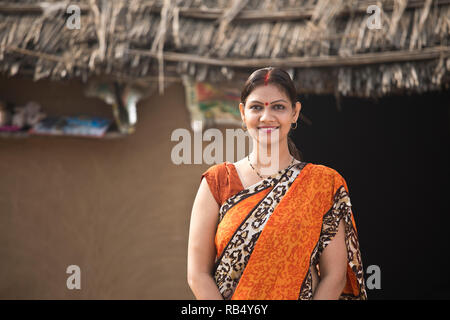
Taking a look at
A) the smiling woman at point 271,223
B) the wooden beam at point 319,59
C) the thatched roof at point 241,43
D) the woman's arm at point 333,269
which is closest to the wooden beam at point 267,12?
the thatched roof at point 241,43

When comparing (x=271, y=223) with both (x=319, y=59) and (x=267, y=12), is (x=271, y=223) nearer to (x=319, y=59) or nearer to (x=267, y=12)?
(x=319, y=59)

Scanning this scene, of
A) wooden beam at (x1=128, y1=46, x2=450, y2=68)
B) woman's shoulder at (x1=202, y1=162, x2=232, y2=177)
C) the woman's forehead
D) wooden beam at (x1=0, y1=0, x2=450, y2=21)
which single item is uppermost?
wooden beam at (x1=0, y1=0, x2=450, y2=21)

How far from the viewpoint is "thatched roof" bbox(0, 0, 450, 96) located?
3.07m

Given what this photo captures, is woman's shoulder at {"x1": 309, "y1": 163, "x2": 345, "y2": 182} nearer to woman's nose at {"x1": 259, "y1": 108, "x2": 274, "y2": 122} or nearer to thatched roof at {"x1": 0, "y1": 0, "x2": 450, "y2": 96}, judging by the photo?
woman's nose at {"x1": 259, "y1": 108, "x2": 274, "y2": 122}

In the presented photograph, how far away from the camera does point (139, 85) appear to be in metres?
3.46

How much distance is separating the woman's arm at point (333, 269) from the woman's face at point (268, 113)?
16.7 inches

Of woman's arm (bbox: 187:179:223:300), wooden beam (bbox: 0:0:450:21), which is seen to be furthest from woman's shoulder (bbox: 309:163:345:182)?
wooden beam (bbox: 0:0:450:21)

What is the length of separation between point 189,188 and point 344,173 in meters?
2.52

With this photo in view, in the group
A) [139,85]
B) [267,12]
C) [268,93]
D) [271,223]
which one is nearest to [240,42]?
[267,12]

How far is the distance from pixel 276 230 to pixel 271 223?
0.03 m

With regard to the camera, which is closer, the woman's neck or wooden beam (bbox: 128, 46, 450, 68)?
the woman's neck

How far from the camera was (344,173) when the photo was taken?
5.40m

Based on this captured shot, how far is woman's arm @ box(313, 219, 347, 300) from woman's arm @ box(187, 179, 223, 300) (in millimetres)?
367

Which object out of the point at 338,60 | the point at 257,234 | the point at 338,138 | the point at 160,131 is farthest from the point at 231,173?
the point at 338,138
